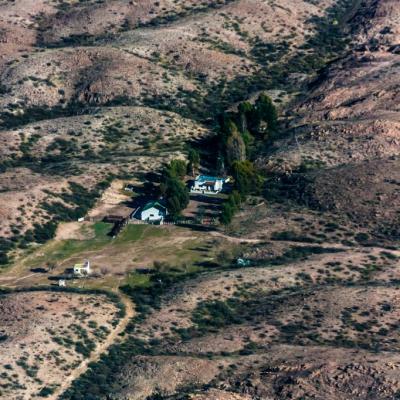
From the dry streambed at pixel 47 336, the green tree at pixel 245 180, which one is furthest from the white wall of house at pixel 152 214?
the dry streambed at pixel 47 336

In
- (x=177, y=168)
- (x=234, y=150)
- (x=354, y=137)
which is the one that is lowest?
(x=177, y=168)

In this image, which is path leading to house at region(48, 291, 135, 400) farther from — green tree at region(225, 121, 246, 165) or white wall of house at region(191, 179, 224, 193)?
green tree at region(225, 121, 246, 165)

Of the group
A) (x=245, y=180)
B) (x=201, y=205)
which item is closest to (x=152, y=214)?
(x=201, y=205)

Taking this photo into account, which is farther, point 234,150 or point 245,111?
point 245,111

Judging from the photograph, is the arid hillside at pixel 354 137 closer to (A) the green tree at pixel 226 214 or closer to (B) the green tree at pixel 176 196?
(A) the green tree at pixel 226 214

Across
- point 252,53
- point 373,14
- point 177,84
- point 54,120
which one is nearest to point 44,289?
point 54,120

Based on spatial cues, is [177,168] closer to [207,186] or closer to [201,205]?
[207,186]
